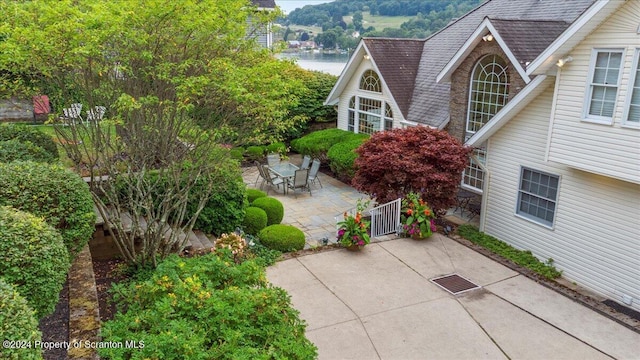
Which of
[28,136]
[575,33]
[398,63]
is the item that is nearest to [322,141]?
[398,63]

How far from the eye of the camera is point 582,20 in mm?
8117

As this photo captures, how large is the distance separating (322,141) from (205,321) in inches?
545

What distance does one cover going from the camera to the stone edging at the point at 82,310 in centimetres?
465

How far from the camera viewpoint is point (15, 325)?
3281mm

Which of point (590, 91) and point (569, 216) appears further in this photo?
point (569, 216)

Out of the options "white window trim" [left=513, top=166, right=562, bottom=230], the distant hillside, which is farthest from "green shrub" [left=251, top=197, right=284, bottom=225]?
the distant hillside

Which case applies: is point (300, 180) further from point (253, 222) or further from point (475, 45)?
point (475, 45)

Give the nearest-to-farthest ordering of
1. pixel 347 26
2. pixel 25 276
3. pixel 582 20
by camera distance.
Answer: pixel 25 276 < pixel 582 20 < pixel 347 26

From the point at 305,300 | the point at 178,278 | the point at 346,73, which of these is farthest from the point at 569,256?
the point at 346,73

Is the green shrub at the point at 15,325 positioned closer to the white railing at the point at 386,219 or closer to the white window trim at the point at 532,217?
the white railing at the point at 386,219

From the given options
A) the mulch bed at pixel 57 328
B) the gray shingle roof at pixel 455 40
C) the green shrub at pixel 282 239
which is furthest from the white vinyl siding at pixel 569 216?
the mulch bed at pixel 57 328

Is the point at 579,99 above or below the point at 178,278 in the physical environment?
above

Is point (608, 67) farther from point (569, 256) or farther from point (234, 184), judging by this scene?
point (234, 184)

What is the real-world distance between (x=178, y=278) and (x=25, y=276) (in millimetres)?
1522
